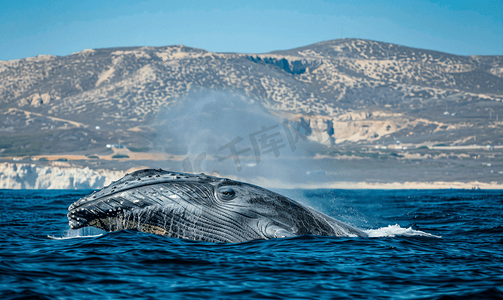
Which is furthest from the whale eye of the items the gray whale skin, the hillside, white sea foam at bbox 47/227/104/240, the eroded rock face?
the hillside

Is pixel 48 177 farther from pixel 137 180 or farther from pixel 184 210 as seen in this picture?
pixel 184 210

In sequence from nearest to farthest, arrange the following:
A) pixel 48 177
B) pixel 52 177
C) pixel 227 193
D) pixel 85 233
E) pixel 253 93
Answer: pixel 227 193 → pixel 85 233 → pixel 48 177 → pixel 52 177 → pixel 253 93

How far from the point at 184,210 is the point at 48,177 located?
2723 inches

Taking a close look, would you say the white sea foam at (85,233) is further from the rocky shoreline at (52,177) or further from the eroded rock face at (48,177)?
the eroded rock face at (48,177)

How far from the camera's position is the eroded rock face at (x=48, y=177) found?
67812 mm

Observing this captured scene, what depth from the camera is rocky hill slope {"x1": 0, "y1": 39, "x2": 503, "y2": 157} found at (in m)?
115

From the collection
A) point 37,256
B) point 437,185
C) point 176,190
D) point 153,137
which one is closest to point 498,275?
point 176,190

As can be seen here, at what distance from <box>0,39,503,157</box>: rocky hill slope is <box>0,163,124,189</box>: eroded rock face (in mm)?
30040

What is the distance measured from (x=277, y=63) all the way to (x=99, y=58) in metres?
68.2

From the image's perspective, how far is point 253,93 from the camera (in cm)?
14650

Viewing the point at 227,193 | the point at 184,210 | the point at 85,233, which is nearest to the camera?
the point at 184,210

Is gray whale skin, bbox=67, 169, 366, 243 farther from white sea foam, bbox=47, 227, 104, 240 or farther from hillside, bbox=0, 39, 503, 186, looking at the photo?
hillside, bbox=0, 39, 503, 186

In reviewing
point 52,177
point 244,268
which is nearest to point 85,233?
point 244,268

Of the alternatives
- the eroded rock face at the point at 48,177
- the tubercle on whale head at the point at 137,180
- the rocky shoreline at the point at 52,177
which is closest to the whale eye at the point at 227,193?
the tubercle on whale head at the point at 137,180
